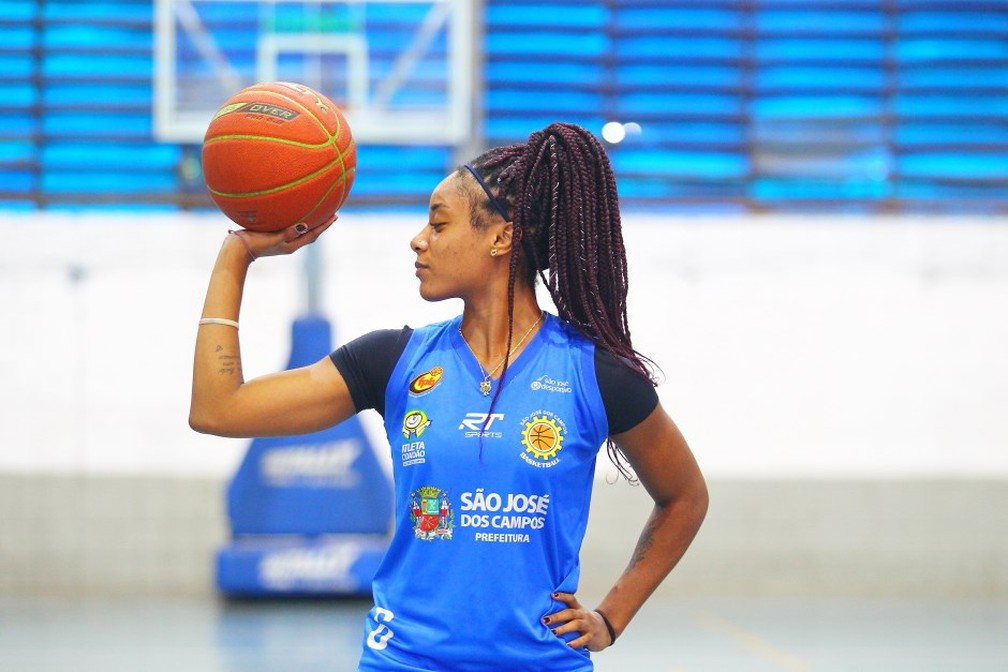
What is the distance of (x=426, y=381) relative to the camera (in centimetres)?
175

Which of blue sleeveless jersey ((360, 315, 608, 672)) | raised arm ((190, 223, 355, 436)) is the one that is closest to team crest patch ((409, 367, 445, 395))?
blue sleeveless jersey ((360, 315, 608, 672))

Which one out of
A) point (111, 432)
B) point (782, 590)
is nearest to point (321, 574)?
point (111, 432)

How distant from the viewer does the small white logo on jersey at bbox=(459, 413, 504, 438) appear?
5.47 feet

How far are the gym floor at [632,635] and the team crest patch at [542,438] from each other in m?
2.95

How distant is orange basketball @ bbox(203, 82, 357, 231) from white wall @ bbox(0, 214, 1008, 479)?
451 centimetres

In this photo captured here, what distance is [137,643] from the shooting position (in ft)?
16.5

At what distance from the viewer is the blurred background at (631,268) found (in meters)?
6.37

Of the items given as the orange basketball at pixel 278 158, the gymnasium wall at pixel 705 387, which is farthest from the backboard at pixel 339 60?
the orange basketball at pixel 278 158

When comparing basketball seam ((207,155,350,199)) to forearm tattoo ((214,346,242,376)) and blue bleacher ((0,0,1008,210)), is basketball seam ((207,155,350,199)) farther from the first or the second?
blue bleacher ((0,0,1008,210))

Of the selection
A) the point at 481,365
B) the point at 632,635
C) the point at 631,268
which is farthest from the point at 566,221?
the point at 631,268

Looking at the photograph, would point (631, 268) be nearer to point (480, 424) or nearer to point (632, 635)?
point (632, 635)

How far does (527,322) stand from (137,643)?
3824mm

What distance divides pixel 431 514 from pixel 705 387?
5129mm

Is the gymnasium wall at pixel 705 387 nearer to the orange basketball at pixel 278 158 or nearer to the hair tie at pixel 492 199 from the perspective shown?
the orange basketball at pixel 278 158
